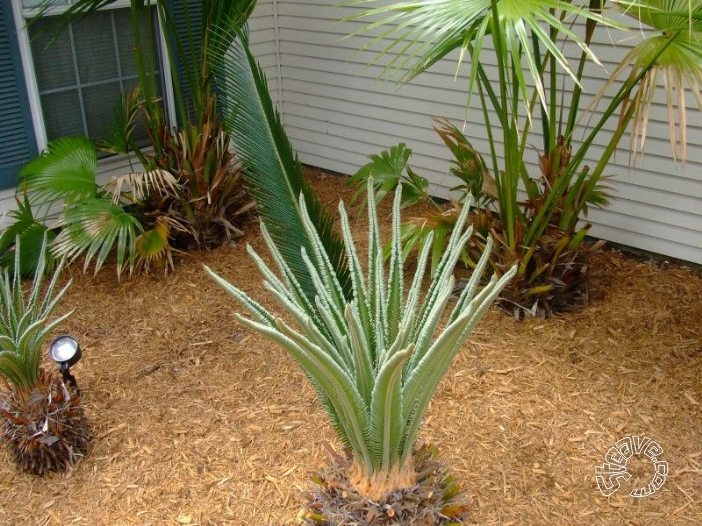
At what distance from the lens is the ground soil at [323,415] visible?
304 centimetres

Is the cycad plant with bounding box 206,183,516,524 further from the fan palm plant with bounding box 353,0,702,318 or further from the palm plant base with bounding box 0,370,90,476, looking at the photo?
the palm plant base with bounding box 0,370,90,476

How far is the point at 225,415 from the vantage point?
11.7 ft

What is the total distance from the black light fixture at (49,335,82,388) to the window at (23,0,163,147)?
7.16ft

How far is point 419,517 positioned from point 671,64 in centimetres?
241

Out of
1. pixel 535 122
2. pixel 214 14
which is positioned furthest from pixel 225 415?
pixel 535 122

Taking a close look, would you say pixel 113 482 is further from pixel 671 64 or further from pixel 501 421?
pixel 671 64

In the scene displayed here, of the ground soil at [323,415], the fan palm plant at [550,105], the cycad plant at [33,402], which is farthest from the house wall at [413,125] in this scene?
the cycad plant at [33,402]

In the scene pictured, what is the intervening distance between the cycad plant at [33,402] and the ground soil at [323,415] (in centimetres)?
12

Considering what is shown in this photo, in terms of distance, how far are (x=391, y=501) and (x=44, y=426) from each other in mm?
1714

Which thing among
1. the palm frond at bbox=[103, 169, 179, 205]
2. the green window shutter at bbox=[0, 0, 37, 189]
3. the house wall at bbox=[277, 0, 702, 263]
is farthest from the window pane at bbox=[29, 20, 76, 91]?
the house wall at bbox=[277, 0, 702, 263]

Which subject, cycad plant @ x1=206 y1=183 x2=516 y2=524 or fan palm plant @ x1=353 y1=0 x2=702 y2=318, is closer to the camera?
cycad plant @ x1=206 y1=183 x2=516 y2=524

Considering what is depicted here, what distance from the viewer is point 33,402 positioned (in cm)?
313

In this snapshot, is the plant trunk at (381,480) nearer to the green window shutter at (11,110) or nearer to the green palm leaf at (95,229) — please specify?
the green palm leaf at (95,229)

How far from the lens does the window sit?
4.88 metres
